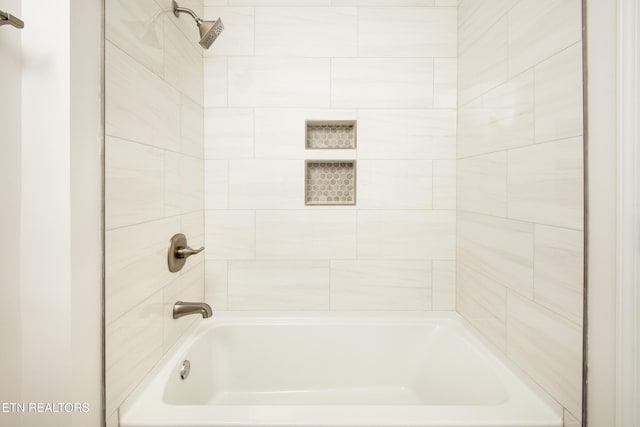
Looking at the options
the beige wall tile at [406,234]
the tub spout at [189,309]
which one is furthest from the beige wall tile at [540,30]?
the tub spout at [189,309]

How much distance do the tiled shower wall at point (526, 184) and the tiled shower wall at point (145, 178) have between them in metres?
1.23

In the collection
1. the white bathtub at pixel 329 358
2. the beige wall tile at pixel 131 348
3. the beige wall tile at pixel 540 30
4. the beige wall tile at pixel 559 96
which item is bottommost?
the white bathtub at pixel 329 358

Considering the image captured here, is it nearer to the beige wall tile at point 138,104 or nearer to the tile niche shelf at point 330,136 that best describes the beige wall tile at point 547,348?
the tile niche shelf at point 330,136

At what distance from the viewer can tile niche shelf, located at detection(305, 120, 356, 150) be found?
1.69 metres

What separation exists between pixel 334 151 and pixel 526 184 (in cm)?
85

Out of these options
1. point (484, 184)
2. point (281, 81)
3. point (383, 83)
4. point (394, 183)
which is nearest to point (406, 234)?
point (394, 183)

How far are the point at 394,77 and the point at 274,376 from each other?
1.60 m

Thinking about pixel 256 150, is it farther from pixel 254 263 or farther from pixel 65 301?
pixel 65 301

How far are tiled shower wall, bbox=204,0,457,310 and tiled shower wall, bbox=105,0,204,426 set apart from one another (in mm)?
209

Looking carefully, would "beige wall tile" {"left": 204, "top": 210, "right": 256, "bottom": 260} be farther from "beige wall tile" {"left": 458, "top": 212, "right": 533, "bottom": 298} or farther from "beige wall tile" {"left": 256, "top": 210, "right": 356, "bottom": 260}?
"beige wall tile" {"left": 458, "top": 212, "right": 533, "bottom": 298}

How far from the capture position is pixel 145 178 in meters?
1.05

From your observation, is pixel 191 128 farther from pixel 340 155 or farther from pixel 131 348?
pixel 131 348

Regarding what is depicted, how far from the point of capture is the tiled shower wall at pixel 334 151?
5.28ft

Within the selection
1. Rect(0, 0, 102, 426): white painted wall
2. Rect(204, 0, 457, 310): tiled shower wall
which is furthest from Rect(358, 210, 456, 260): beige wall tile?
Rect(0, 0, 102, 426): white painted wall
